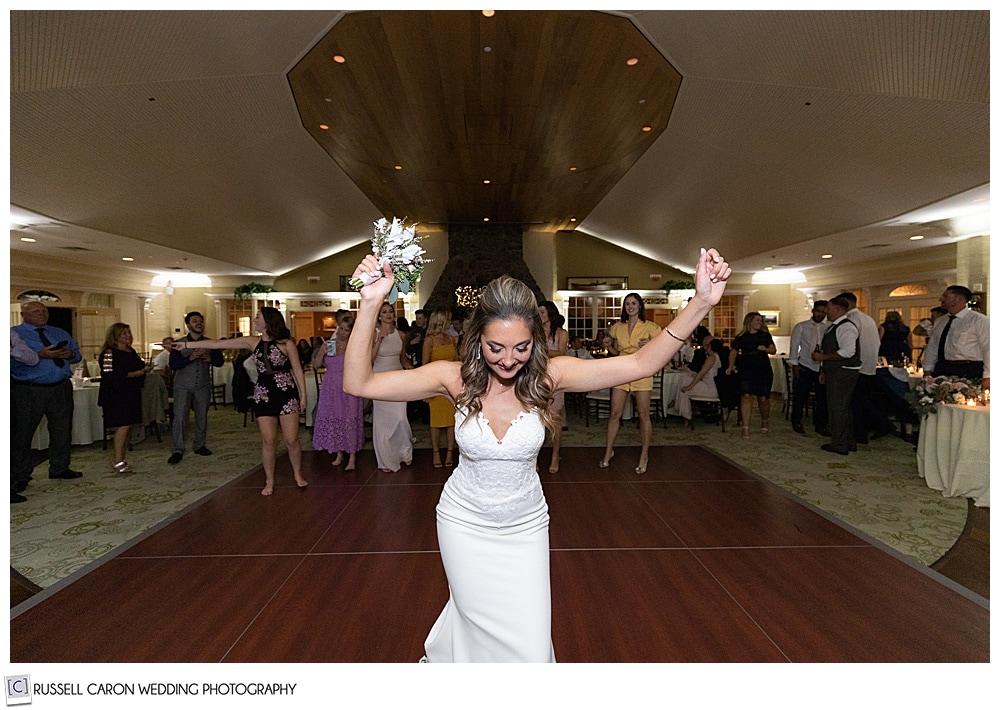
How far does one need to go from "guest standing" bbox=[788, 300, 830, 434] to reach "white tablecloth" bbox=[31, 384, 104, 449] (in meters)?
9.10

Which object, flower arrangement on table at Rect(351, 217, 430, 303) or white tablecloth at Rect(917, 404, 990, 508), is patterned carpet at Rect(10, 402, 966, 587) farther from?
flower arrangement on table at Rect(351, 217, 430, 303)

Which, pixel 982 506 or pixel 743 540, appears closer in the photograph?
pixel 743 540

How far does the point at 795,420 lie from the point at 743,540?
4.85m

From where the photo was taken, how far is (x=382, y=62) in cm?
568

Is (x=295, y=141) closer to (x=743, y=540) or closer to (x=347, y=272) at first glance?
(x=743, y=540)

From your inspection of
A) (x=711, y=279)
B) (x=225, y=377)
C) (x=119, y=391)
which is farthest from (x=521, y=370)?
(x=225, y=377)

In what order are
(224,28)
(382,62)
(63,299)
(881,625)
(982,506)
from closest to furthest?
(881,625) → (982,506) → (224,28) → (382,62) → (63,299)

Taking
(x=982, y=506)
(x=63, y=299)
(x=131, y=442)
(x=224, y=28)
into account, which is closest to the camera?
(x=982, y=506)

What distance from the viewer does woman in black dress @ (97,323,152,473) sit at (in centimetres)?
588

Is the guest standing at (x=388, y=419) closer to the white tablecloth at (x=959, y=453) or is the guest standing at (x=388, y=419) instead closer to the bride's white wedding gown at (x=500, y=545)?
the bride's white wedding gown at (x=500, y=545)

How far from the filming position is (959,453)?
15.4 ft

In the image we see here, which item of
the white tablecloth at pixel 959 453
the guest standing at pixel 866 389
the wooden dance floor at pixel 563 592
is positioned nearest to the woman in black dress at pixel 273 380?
the wooden dance floor at pixel 563 592

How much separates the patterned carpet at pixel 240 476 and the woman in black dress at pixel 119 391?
31 cm

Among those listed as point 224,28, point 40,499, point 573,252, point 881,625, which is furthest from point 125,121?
point 573,252
